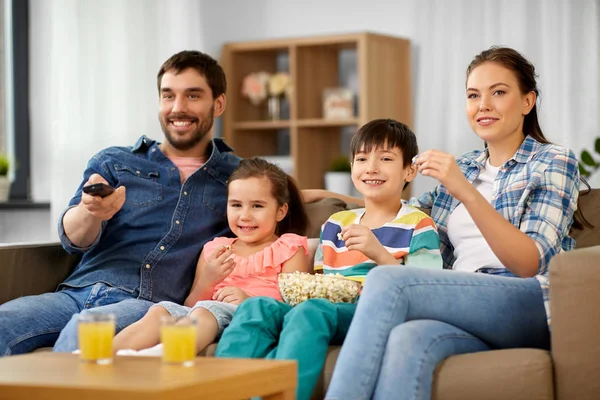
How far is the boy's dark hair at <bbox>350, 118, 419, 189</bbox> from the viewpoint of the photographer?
2539 millimetres

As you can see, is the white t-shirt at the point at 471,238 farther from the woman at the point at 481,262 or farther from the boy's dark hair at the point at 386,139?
the boy's dark hair at the point at 386,139

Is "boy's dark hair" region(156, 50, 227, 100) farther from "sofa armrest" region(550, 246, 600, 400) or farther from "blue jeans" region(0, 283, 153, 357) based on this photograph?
"sofa armrest" region(550, 246, 600, 400)

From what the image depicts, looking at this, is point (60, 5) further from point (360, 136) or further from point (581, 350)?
point (581, 350)

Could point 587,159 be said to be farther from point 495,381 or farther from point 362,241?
point 495,381

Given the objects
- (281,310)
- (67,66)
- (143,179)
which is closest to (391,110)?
(67,66)

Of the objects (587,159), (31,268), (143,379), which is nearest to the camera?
(143,379)

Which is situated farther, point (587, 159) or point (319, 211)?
point (587, 159)

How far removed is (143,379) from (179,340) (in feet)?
0.44

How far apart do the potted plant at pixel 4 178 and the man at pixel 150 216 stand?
6.88ft

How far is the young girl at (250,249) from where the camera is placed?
8.12ft

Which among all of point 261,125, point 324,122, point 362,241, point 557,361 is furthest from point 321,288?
point 261,125

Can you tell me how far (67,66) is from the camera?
457 cm

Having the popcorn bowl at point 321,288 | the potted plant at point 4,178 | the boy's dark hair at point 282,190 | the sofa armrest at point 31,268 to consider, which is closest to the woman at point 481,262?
Result: the popcorn bowl at point 321,288

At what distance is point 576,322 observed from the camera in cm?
197
